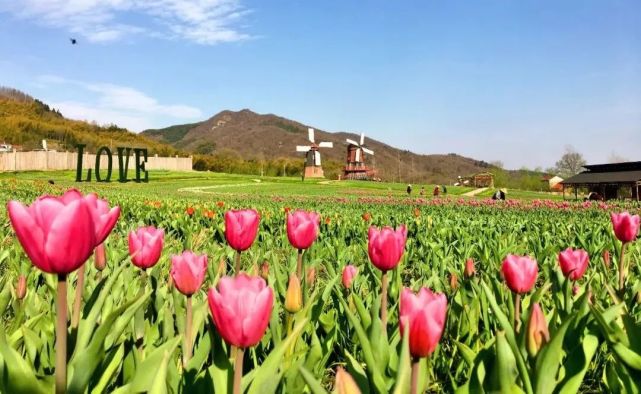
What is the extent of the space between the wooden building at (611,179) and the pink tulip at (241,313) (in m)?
42.5

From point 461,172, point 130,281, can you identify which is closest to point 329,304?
point 130,281

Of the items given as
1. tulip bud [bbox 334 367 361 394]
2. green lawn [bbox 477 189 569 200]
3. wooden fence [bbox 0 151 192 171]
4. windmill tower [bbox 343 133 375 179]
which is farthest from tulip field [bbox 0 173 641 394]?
windmill tower [bbox 343 133 375 179]

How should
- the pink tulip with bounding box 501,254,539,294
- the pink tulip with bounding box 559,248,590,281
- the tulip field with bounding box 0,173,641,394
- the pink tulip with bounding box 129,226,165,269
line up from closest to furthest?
1. the tulip field with bounding box 0,173,641,394
2. the pink tulip with bounding box 501,254,539,294
3. the pink tulip with bounding box 129,226,165,269
4. the pink tulip with bounding box 559,248,590,281

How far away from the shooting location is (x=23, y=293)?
246 cm

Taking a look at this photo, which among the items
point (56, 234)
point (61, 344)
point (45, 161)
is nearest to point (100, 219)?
point (56, 234)

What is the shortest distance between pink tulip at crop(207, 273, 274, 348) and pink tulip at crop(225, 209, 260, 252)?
3.83 feet

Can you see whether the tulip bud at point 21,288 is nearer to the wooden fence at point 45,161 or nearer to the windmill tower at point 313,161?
the wooden fence at point 45,161

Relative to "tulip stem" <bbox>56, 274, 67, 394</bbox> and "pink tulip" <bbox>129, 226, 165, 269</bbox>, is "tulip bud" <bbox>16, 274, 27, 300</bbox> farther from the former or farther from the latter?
"tulip stem" <bbox>56, 274, 67, 394</bbox>

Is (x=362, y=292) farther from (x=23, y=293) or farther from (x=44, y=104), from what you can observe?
(x=44, y=104)

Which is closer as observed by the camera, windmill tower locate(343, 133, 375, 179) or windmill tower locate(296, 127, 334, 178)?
windmill tower locate(343, 133, 375, 179)

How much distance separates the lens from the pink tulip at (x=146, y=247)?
224 centimetres

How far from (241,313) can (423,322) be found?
1.47 ft

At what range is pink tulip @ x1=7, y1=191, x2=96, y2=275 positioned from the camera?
43.2 inches

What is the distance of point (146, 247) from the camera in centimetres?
226
